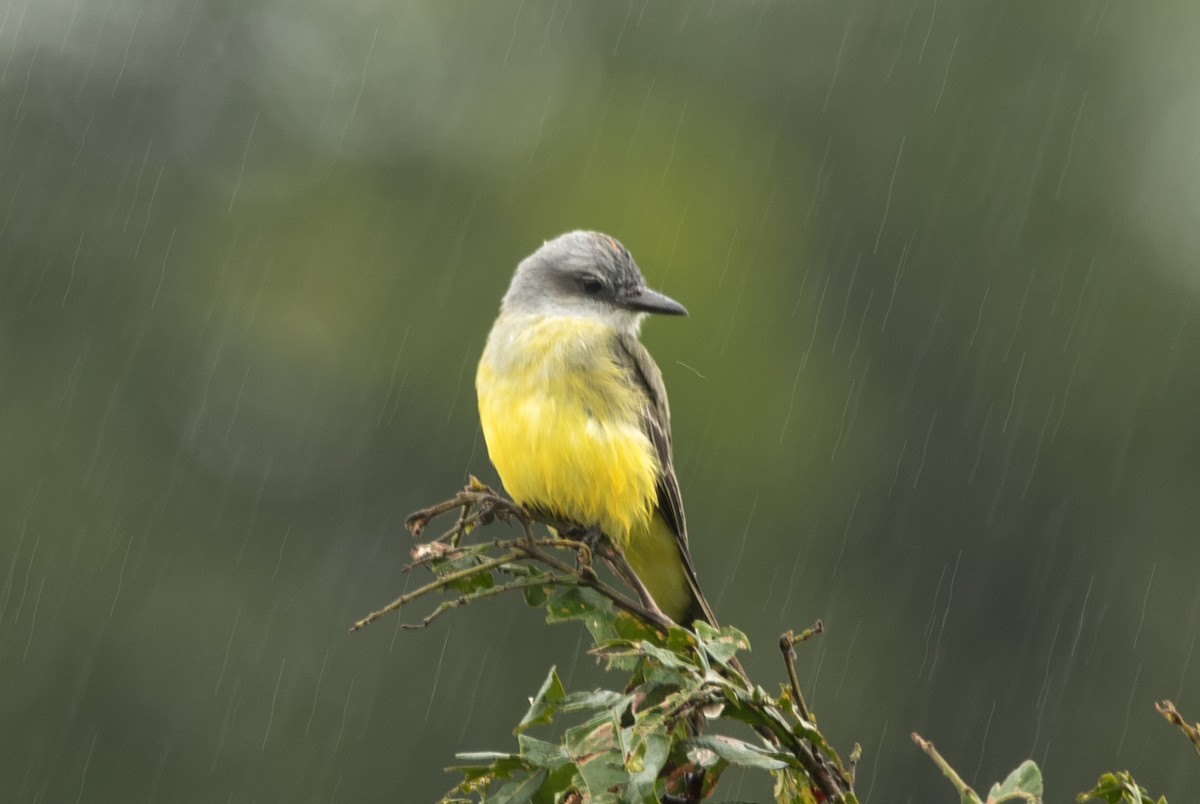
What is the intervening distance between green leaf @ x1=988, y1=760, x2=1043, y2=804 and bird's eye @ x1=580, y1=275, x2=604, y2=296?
2.87 m

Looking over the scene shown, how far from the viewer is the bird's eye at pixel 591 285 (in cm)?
470

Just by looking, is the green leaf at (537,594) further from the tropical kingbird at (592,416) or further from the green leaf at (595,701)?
the tropical kingbird at (592,416)

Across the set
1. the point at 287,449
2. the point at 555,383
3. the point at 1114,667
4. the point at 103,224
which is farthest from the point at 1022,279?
the point at 555,383

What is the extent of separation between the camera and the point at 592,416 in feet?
13.4

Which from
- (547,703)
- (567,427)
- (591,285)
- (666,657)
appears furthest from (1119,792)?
(591,285)

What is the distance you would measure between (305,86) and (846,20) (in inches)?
284

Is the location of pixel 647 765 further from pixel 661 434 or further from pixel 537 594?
pixel 661 434

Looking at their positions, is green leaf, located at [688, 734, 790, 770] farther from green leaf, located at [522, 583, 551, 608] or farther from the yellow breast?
the yellow breast

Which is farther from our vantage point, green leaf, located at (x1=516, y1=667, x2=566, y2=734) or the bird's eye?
the bird's eye

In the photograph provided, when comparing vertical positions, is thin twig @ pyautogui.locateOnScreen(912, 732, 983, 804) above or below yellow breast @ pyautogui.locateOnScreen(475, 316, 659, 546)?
below

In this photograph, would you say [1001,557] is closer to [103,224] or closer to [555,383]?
→ [103,224]

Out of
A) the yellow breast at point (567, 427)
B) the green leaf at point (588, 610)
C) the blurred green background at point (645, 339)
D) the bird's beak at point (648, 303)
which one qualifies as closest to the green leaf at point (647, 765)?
the green leaf at point (588, 610)

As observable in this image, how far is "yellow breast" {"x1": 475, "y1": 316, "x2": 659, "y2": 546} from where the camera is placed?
3887 mm

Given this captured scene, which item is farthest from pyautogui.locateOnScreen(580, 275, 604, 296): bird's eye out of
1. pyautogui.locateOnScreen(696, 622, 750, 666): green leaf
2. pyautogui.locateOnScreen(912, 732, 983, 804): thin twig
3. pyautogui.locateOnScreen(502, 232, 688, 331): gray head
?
pyautogui.locateOnScreen(912, 732, 983, 804): thin twig
